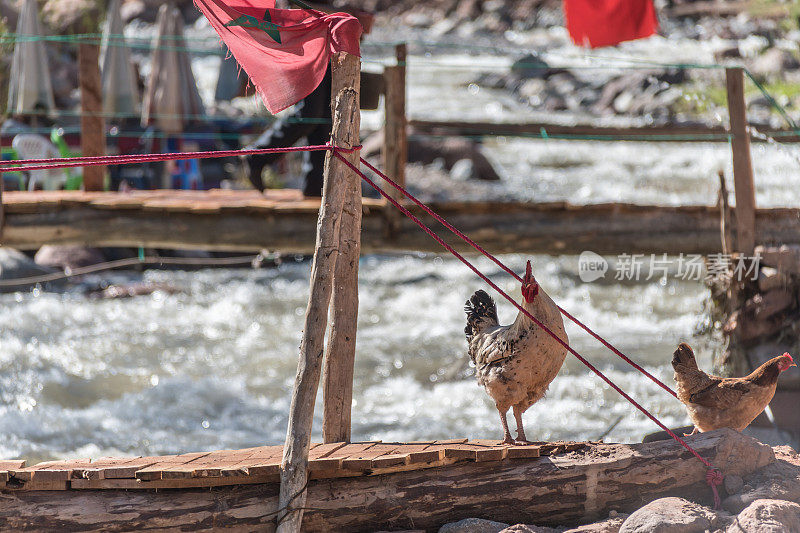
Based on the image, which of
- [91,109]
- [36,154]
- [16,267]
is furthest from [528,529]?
[16,267]

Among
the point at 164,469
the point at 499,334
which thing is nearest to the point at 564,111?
the point at 499,334

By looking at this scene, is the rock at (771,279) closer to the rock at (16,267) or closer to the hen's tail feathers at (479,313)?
the hen's tail feathers at (479,313)

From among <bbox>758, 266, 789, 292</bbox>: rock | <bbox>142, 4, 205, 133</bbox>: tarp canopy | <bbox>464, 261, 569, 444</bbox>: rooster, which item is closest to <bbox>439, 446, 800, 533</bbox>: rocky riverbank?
<bbox>464, 261, 569, 444</bbox>: rooster

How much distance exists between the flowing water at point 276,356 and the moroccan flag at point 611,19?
3.37 ft

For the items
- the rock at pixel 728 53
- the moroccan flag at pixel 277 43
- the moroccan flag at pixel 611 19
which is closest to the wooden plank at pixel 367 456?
the moroccan flag at pixel 277 43

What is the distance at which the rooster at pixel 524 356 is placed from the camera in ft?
11.6

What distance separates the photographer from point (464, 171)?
512 inches

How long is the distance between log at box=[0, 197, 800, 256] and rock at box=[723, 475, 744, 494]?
267cm

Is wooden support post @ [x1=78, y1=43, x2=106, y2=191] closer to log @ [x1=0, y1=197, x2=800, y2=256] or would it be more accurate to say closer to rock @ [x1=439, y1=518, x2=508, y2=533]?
log @ [x1=0, y1=197, x2=800, y2=256]

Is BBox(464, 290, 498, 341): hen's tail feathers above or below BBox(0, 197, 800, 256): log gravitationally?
below

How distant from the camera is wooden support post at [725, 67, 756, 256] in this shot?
5.48m

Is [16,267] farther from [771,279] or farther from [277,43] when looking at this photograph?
[771,279]

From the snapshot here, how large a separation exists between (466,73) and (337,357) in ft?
51.2

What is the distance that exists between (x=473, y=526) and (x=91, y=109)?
474cm
